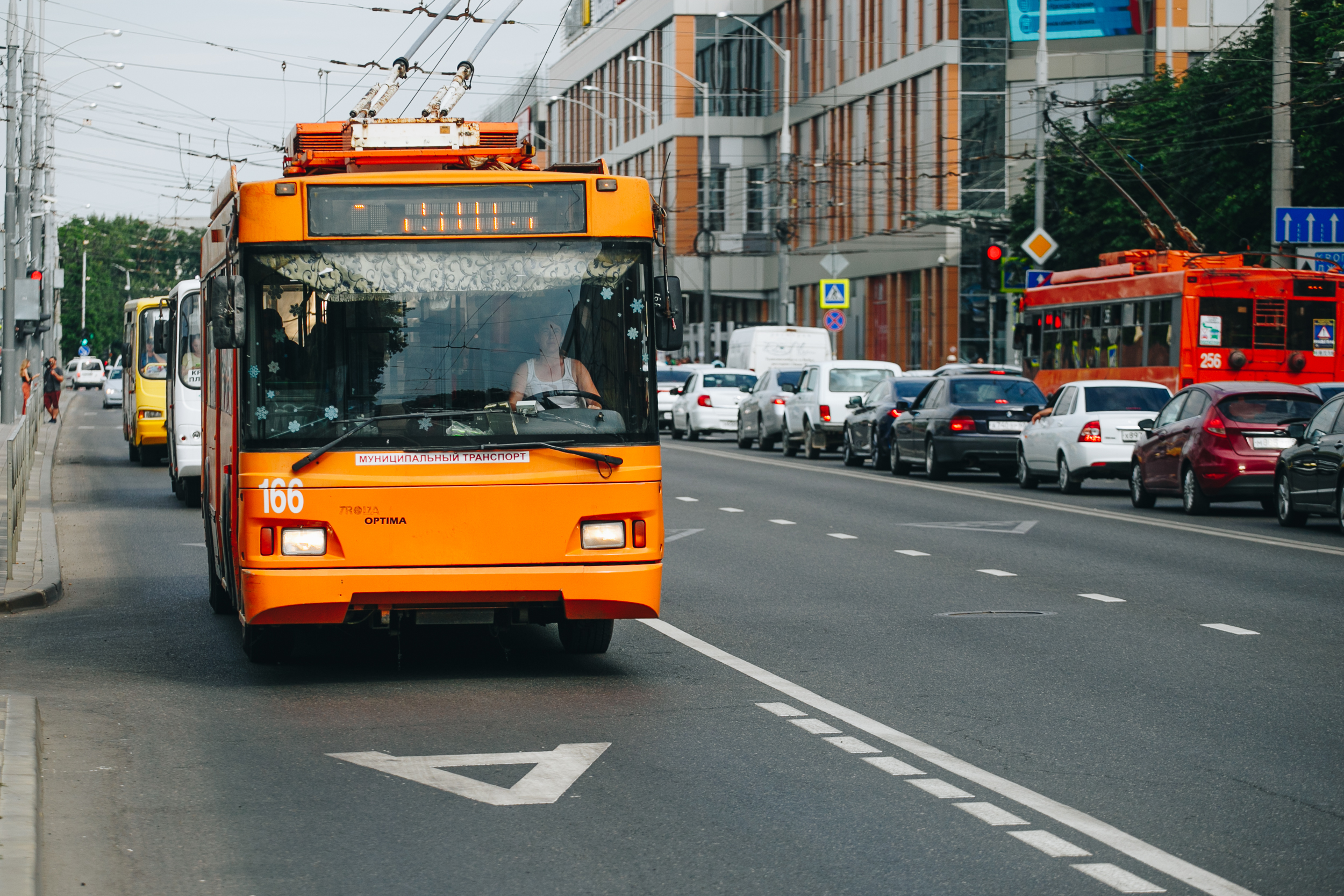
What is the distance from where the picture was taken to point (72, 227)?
152125mm

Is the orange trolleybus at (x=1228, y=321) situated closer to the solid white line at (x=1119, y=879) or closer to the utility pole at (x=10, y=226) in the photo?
the utility pole at (x=10, y=226)

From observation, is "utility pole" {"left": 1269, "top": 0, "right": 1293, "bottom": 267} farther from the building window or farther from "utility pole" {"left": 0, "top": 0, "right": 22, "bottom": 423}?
the building window

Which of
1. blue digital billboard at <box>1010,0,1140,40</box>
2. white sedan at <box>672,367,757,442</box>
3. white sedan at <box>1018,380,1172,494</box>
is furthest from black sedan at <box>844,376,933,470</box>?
blue digital billboard at <box>1010,0,1140,40</box>

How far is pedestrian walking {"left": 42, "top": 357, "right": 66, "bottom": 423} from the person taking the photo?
161 feet

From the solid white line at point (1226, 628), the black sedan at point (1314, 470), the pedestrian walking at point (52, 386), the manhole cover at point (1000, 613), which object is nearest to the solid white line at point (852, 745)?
the solid white line at point (1226, 628)

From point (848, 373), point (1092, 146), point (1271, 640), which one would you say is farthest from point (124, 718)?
point (1092, 146)

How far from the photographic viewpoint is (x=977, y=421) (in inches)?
1102

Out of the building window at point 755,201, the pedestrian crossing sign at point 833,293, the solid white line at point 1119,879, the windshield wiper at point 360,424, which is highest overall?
the building window at point 755,201

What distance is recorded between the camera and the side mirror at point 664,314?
9922 millimetres

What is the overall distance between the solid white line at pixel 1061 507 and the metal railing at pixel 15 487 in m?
10.5

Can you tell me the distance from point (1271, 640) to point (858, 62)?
59.3 m

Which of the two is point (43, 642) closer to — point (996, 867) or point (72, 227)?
point (996, 867)

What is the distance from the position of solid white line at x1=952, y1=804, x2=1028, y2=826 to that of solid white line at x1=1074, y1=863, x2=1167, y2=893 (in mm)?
620

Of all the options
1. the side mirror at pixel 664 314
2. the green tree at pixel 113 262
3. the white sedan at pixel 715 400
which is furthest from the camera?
the green tree at pixel 113 262
